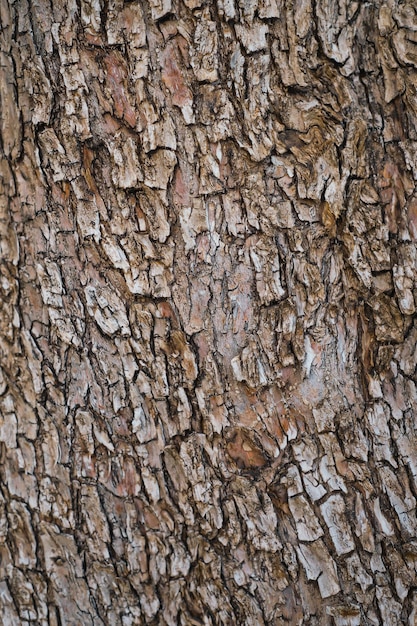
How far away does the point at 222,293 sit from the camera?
1225mm

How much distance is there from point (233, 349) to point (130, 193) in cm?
41

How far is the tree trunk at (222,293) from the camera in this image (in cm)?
117

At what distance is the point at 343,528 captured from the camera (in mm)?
1227

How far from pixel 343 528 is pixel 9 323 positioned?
2.96 ft

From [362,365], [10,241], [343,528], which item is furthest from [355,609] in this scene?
[10,241]

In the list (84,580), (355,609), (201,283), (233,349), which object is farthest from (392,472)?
(84,580)

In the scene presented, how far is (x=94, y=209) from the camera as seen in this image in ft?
4.10

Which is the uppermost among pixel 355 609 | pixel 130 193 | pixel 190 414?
pixel 130 193

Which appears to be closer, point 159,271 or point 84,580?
point 159,271

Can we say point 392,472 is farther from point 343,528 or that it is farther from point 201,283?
point 201,283

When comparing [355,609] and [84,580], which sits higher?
[84,580]

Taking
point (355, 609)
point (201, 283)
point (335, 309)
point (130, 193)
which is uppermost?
point (130, 193)

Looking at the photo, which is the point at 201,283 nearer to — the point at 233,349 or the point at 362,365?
the point at 233,349

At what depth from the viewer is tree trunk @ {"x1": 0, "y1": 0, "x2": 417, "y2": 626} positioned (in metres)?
1.17
